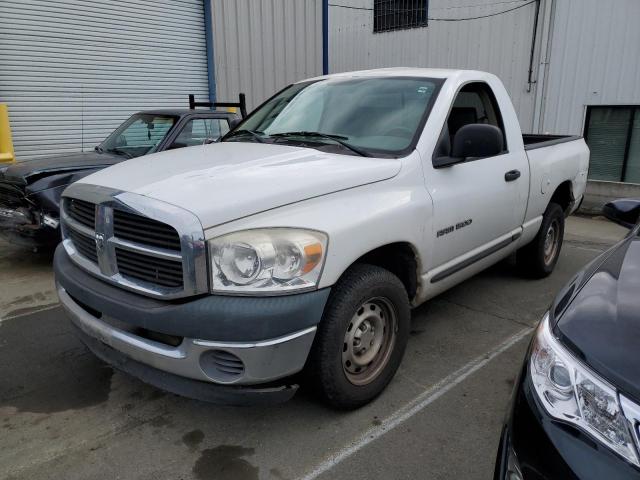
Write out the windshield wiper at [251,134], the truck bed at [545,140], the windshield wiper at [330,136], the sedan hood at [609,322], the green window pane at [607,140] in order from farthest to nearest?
the green window pane at [607,140] < the truck bed at [545,140] < the windshield wiper at [251,134] < the windshield wiper at [330,136] < the sedan hood at [609,322]

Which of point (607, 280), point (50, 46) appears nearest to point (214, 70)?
point (50, 46)

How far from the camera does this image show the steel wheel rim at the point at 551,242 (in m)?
5.24

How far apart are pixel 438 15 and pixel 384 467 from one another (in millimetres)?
10750

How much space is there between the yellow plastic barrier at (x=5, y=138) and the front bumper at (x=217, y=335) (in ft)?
22.9

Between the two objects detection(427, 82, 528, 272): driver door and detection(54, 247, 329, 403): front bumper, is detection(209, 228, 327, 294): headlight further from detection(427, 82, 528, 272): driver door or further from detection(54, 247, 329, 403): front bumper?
detection(427, 82, 528, 272): driver door

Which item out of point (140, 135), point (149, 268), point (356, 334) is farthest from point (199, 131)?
point (356, 334)

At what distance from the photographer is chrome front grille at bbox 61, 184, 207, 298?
229 cm

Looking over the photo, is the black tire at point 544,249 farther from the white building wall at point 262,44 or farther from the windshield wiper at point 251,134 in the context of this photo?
the white building wall at point 262,44

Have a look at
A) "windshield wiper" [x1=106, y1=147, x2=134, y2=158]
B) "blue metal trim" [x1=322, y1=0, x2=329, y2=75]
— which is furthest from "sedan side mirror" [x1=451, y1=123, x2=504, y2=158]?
"blue metal trim" [x1=322, y1=0, x2=329, y2=75]

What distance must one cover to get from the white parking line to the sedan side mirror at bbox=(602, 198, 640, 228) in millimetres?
1247

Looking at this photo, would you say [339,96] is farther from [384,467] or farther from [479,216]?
[384,467]

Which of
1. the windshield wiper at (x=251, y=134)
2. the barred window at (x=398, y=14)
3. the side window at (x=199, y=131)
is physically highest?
the barred window at (x=398, y=14)

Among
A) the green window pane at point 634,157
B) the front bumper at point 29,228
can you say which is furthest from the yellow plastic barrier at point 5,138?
the green window pane at point 634,157

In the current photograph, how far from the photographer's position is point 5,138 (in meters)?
8.23
